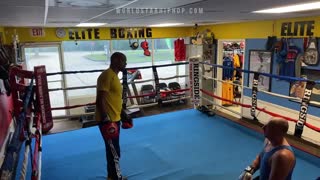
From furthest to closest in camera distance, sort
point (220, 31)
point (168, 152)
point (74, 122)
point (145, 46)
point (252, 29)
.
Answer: point (145, 46) < point (74, 122) < point (220, 31) < point (252, 29) < point (168, 152)

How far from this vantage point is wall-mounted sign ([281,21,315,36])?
14.3 feet

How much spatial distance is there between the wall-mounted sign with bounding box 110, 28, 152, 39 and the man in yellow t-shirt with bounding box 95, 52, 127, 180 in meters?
4.96

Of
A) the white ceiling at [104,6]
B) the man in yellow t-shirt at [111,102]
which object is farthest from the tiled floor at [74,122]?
the man in yellow t-shirt at [111,102]

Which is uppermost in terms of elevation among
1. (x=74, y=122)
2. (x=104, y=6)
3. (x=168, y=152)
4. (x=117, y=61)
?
(x=104, y=6)

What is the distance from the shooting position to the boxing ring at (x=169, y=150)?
2594 mm

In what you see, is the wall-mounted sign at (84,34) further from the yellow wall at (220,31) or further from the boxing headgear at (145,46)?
the boxing headgear at (145,46)

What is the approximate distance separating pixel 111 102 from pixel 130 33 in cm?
520

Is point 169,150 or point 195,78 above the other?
point 195,78

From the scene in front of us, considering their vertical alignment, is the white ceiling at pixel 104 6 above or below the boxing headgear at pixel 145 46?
above

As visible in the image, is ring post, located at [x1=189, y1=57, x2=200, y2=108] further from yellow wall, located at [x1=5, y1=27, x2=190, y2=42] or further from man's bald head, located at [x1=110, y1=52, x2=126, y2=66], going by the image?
yellow wall, located at [x1=5, y1=27, x2=190, y2=42]

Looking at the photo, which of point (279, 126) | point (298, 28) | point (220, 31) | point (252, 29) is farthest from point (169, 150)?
point (220, 31)

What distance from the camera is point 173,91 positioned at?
13.8 feet

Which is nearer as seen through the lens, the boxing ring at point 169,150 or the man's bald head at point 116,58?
the man's bald head at point 116,58

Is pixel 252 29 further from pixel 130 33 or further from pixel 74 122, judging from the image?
pixel 74 122
